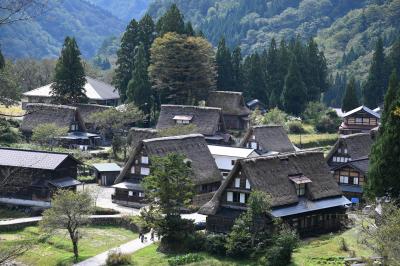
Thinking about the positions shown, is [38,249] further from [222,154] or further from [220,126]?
[220,126]

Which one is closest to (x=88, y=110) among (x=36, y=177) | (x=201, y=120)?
(x=201, y=120)

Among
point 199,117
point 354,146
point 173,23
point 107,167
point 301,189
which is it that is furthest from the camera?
point 173,23

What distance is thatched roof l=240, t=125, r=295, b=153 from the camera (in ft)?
185

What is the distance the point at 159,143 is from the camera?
4766cm

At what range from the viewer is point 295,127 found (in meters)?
69.2

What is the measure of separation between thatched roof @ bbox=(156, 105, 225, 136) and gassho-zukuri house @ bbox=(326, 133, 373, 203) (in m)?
13.1

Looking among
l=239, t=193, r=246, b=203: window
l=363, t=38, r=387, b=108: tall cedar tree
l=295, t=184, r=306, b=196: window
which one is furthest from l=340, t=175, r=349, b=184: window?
l=363, t=38, r=387, b=108: tall cedar tree

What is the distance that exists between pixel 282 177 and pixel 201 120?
2400cm

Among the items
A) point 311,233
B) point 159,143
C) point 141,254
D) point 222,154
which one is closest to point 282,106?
point 222,154

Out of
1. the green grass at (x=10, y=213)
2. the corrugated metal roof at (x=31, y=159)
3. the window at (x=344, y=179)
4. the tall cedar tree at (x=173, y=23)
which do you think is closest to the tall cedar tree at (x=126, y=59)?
the tall cedar tree at (x=173, y=23)

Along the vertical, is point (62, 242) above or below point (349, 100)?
below

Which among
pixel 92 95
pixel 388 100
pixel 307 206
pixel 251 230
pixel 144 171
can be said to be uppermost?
pixel 92 95

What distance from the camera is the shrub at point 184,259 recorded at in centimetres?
3397

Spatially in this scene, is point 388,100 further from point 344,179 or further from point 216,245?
point 216,245
